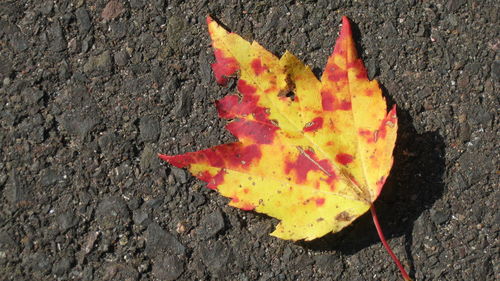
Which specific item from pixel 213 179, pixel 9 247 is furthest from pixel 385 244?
pixel 9 247

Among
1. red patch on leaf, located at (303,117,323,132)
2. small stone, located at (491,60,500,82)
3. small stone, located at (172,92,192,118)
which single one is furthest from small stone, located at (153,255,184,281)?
small stone, located at (491,60,500,82)

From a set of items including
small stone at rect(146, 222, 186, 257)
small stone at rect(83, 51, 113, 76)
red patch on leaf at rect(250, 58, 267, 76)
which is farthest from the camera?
small stone at rect(83, 51, 113, 76)

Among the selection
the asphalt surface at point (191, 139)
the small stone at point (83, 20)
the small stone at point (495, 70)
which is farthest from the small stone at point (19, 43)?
the small stone at point (495, 70)

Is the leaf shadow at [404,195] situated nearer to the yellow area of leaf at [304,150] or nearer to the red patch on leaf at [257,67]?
the yellow area of leaf at [304,150]

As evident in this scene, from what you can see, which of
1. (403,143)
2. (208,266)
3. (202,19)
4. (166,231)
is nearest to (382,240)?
(403,143)

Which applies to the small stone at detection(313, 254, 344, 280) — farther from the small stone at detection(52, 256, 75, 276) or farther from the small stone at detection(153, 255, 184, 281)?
the small stone at detection(52, 256, 75, 276)

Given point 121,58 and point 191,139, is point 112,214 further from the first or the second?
point 121,58

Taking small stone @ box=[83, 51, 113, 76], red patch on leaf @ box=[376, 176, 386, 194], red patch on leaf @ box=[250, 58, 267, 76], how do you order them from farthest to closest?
small stone @ box=[83, 51, 113, 76] < red patch on leaf @ box=[250, 58, 267, 76] < red patch on leaf @ box=[376, 176, 386, 194]
